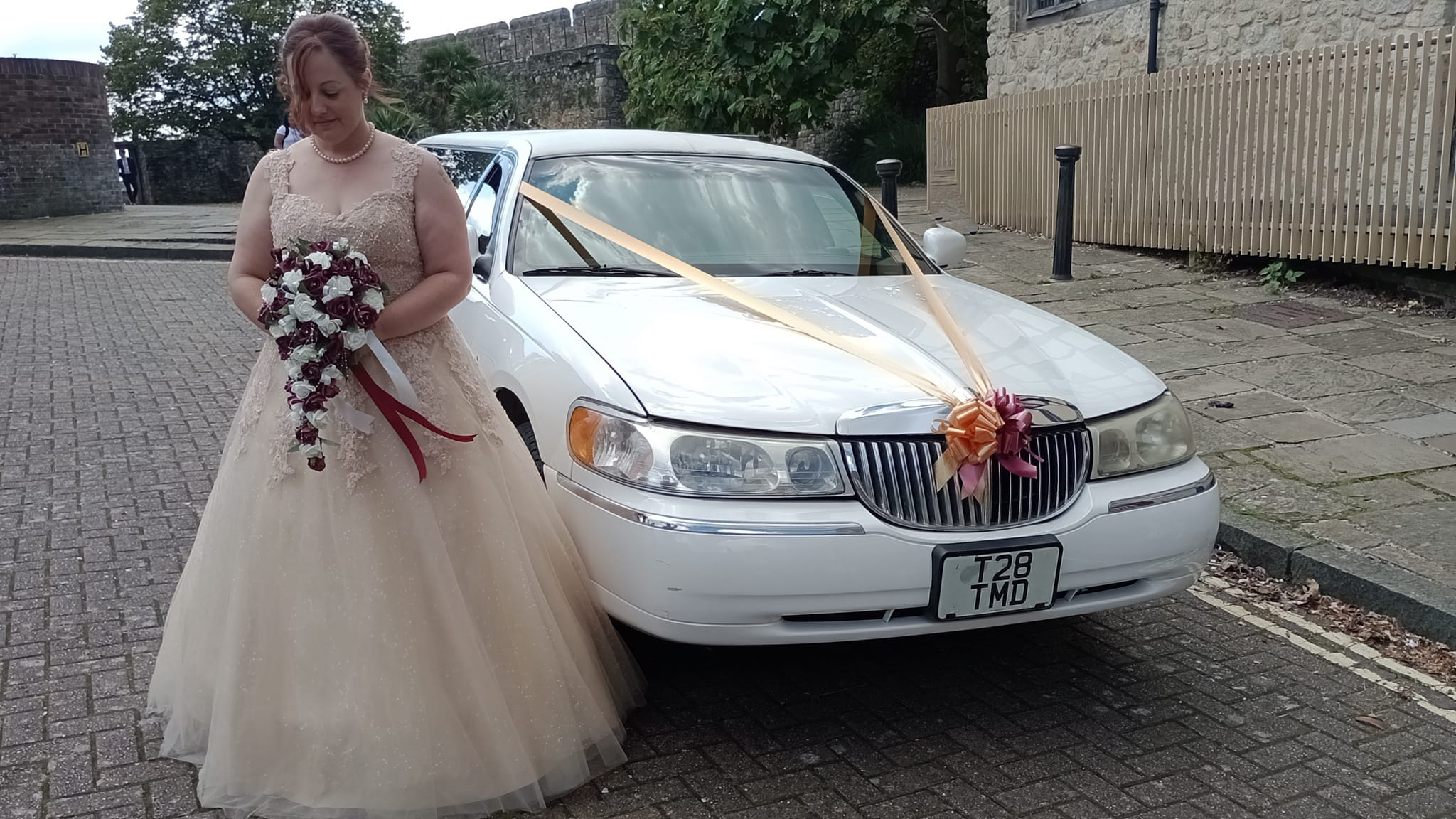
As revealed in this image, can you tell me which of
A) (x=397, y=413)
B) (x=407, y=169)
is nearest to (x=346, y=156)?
(x=407, y=169)

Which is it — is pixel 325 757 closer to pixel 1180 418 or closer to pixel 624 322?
pixel 624 322

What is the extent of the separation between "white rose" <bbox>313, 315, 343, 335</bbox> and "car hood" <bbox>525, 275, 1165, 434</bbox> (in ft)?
2.55

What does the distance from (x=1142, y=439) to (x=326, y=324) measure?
2.26 metres

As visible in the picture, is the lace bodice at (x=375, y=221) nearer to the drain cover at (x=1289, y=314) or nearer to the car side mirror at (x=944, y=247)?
the car side mirror at (x=944, y=247)

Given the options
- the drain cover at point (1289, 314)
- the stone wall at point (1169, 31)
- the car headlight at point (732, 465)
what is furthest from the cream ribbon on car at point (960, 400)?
the stone wall at point (1169, 31)

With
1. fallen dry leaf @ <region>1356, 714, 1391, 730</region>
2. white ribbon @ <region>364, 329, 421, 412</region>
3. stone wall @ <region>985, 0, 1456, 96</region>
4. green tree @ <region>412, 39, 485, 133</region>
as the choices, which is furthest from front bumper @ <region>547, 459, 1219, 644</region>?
green tree @ <region>412, 39, 485, 133</region>

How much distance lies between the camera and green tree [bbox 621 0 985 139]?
18.0 m

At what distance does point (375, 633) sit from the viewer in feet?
→ 9.38

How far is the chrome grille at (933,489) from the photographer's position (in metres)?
3.00

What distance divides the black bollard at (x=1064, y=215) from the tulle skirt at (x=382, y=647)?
7.69 m

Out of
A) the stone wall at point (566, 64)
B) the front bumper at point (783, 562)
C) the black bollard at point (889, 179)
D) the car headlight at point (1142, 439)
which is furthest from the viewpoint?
the stone wall at point (566, 64)

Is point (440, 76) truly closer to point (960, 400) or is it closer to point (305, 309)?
point (305, 309)

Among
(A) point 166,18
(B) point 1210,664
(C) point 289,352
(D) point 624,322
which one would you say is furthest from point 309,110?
(A) point 166,18

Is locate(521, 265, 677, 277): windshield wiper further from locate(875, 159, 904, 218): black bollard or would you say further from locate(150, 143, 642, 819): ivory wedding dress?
locate(875, 159, 904, 218): black bollard
